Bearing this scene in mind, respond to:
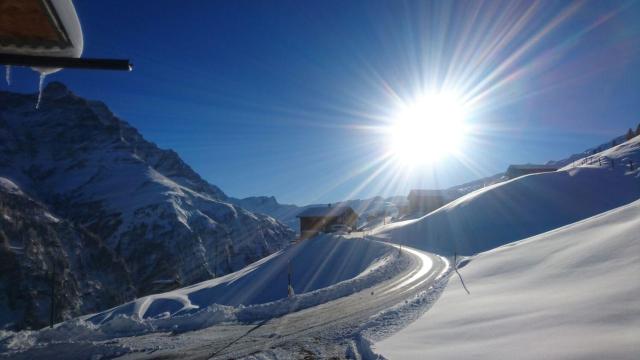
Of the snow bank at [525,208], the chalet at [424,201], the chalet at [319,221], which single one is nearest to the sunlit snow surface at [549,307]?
the snow bank at [525,208]

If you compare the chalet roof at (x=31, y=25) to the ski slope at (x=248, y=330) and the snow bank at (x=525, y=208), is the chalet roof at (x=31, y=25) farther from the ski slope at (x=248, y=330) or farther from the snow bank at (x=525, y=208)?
the snow bank at (x=525, y=208)

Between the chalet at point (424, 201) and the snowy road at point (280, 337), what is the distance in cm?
7148

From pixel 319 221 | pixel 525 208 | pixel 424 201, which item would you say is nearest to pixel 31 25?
pixel 525 208

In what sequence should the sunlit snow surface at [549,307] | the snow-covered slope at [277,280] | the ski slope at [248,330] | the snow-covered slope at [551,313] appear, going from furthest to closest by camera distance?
1. the snow-covered slope at [277,280]
2. the ski slope at [248,330]
3. the sunlit snow surface at [549,307]
4. the snow-covered slope at [551,313]

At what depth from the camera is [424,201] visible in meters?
86.4

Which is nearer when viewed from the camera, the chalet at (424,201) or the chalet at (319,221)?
the chalet at (319,221)

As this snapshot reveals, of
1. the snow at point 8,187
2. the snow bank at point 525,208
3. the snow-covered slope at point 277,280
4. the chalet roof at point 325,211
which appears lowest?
the snow-covered slope at point 277,280

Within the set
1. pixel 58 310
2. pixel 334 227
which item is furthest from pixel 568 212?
pixel 58 310

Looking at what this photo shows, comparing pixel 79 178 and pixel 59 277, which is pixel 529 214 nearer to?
pixel 59 277

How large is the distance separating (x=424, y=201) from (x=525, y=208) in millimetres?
42815

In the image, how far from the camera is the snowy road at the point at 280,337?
384 inches

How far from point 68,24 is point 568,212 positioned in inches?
1934

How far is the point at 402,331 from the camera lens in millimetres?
10312

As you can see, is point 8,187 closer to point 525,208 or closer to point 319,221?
point 319,221
